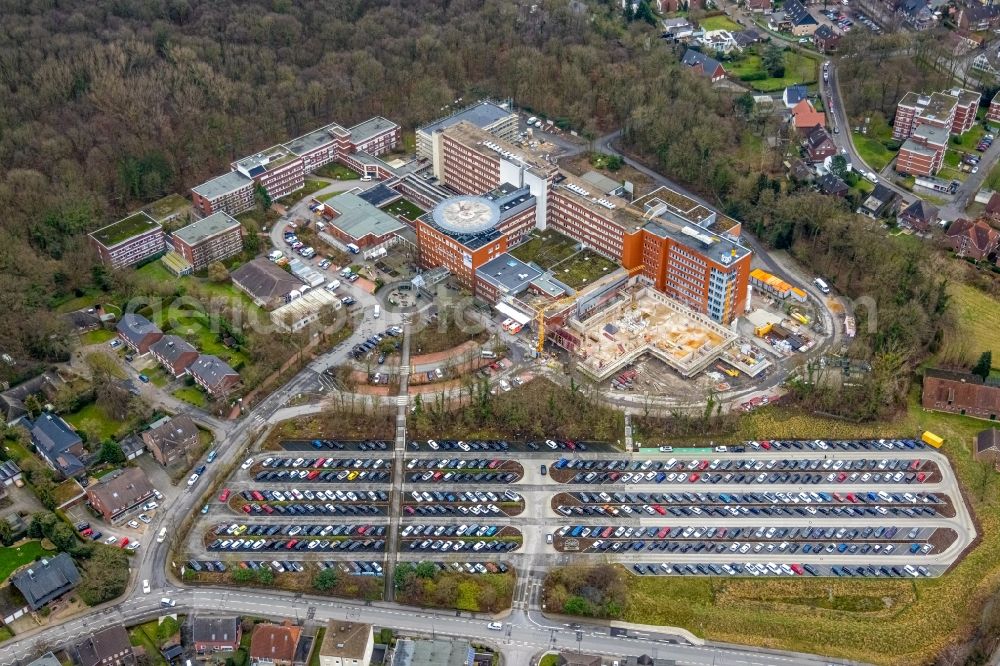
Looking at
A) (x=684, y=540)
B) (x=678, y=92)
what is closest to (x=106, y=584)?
(x=684, y=540)

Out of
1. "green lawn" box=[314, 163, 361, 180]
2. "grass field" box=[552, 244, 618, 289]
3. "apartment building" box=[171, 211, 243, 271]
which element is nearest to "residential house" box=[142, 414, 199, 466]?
"apartment building" box=[171, 211, 243, 271]

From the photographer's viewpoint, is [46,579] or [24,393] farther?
[24,393]

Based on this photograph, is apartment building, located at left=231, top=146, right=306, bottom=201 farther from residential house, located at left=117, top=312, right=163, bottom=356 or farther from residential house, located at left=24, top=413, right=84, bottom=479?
residential house, located at left=24, top=413, right=84, bottom=479

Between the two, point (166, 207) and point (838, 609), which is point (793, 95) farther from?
point (166, 207)

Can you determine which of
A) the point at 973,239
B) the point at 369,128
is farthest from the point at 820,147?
the point at 369,128

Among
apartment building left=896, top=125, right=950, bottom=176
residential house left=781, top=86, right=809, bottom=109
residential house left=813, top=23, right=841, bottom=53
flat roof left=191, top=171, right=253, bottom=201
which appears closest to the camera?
flat roof left=191, top=171, right=253, bottom=201

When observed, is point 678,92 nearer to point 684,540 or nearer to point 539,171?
point 539,171
